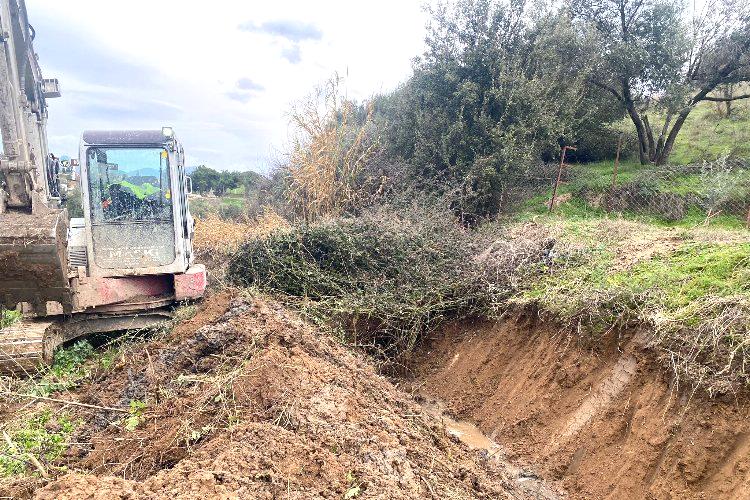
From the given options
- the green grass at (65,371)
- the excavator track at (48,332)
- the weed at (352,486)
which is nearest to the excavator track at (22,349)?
the excavator track at (48,332)

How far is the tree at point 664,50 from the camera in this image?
46.4ft

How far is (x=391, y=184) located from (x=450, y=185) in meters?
1.47

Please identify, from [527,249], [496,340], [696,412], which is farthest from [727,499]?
[527,249]

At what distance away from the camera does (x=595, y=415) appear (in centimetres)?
509

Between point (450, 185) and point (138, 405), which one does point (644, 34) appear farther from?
point (138, 405)

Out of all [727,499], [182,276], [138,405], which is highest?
[182,276]

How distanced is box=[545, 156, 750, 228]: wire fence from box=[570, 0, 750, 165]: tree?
228 cm

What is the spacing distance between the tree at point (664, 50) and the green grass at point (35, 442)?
1498 centimetres

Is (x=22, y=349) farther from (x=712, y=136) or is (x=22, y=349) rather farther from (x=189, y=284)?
(x=712, y=136)

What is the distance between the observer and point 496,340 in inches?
270

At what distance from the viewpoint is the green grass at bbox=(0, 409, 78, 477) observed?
125 inches

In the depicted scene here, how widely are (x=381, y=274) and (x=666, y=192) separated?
864cm

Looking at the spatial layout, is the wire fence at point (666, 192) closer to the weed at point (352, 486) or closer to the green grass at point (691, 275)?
the green grass at point (691, 275)

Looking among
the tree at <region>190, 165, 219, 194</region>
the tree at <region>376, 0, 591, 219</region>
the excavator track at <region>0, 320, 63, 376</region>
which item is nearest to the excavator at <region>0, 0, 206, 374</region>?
the excavator track at <region>0, 320, 63, 376</region>
